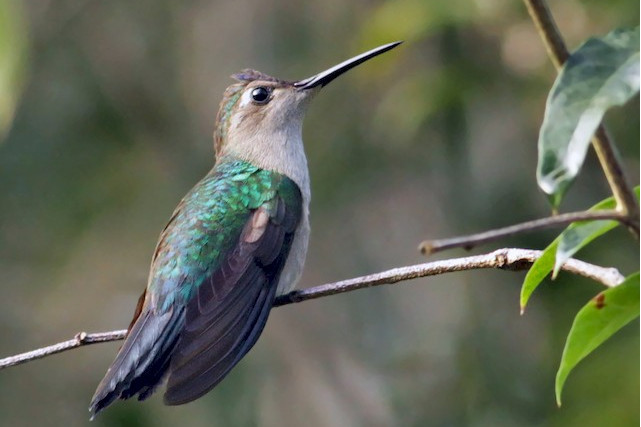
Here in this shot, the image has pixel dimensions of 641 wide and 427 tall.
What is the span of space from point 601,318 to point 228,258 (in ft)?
6.19

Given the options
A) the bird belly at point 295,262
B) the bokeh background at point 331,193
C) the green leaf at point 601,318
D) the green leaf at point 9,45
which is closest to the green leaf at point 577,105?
the green leaf at point 601,318

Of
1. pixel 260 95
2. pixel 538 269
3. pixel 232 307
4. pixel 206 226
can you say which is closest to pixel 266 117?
pixel 260 95

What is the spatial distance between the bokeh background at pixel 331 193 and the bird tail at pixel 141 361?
1.73 metres

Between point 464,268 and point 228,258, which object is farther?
point 228,258

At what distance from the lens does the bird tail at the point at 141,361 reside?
262 cm

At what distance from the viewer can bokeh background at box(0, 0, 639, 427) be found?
4.56 meters

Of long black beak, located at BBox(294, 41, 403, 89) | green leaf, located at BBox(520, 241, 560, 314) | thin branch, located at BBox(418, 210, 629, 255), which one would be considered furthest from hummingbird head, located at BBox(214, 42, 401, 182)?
thin branch, located at BBox(418, 210, 629, 255)

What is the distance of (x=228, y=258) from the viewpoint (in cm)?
321

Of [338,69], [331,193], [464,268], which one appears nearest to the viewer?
[464,268]

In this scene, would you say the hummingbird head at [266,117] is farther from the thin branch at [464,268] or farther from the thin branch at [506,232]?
the thin branch at [506,232]

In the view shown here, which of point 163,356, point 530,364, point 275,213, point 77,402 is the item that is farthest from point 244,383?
point 163,356

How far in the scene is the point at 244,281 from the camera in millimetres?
3100

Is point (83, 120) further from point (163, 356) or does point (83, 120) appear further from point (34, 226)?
point (163, 356)

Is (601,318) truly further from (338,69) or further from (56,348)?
(338,69)
